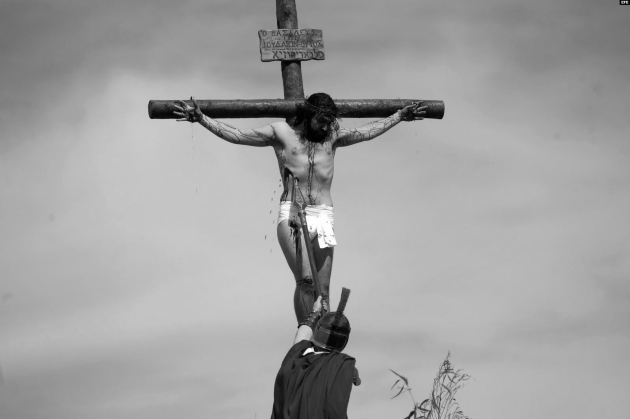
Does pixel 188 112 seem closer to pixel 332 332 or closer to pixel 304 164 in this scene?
pixel 304 164

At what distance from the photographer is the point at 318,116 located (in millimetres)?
12961

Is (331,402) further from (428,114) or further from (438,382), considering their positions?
(428,114)

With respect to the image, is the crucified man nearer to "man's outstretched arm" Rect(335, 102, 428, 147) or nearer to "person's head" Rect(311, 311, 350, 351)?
"man's outstretched arm" Rect(335, 102, 428, 147)

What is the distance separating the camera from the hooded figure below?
31.0 feet

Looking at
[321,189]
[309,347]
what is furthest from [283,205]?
[309,347]

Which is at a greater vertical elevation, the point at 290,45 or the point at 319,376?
the point at 290,45

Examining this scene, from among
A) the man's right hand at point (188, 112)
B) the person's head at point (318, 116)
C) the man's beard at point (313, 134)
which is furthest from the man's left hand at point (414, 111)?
the man's right hand at point (188, 112)

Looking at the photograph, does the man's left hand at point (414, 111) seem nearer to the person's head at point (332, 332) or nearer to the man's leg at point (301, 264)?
the man's leg at point (301, 264)

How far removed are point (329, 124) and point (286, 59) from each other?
1.15 m

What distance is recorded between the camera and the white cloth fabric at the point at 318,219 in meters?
12.8

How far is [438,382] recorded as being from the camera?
12320mm

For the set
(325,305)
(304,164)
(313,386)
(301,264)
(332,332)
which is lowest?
(313,386)

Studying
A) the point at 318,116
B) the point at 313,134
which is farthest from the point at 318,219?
the point at 318,116

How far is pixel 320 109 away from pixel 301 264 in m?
1.58
